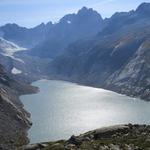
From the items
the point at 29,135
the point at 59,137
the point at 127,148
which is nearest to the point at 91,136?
the point at 127,148

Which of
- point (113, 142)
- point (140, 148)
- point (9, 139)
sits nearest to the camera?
point (140, 148)

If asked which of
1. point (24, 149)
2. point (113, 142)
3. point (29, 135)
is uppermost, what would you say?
point (113, 142)


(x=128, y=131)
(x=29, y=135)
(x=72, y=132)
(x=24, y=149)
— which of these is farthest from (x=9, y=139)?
(x=128, y=131)

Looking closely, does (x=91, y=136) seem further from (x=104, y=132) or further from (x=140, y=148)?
(x=140, y=148)

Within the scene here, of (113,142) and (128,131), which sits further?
(128,131)

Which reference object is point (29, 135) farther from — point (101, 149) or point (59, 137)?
point (101, 149)

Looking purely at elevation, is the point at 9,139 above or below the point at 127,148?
below

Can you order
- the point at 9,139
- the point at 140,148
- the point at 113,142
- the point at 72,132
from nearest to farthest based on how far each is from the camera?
1. the point at 140,148
2. the point at 113,142
3. the point at 9,139
4. the point at 72,132
